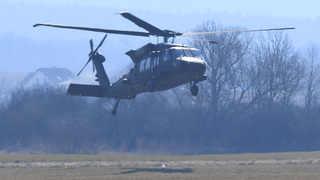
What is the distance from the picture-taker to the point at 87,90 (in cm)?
4038

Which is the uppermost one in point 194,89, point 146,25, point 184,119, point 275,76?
point 146,25

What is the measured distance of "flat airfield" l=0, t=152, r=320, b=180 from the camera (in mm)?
31388

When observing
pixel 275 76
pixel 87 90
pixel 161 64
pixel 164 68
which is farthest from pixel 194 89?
pixel 275 76

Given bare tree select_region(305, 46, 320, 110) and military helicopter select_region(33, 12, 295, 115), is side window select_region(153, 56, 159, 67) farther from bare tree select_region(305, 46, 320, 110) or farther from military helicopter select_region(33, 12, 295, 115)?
bare tree select_region(305, 46, 320, 110)

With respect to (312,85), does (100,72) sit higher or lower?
higher

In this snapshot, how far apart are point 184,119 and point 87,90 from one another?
2371 centimetres

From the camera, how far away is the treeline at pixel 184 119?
60500mm

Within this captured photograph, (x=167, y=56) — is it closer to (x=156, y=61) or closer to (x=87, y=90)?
(x=156, y=61)

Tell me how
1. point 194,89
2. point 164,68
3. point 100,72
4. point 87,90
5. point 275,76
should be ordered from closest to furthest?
point 164,68 → point 194,89 → point 87,90 → point 100,72 → point 275,76

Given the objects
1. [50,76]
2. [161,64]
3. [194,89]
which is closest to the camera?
[161,64]

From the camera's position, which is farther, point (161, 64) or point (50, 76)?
point (50, 76)

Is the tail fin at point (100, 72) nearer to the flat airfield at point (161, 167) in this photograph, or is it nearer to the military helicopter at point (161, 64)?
the military helicopter at point (161, 64)

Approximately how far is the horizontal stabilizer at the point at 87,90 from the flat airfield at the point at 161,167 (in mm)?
4325

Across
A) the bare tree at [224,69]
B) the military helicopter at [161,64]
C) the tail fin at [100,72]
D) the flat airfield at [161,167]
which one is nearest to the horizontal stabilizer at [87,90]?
the tail fin at [100,72]
